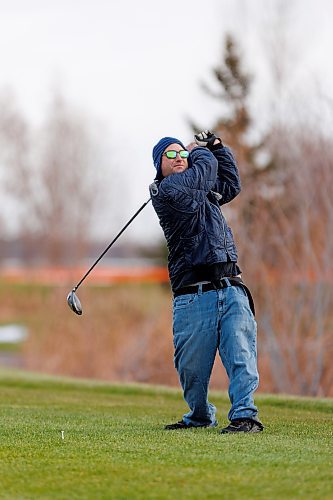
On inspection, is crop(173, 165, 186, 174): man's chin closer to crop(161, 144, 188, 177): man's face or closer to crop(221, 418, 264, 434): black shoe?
crop(161, 144, 188, 177): man's face

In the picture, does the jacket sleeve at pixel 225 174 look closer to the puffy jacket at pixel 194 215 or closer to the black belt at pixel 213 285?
the puffy jacket at pixel 194 215

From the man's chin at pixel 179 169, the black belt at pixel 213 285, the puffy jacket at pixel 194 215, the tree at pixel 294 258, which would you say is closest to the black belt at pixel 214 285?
the black belt at pixel 213 285

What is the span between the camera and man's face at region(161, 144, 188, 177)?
7.23 metres

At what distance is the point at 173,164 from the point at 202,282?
0.78 metres

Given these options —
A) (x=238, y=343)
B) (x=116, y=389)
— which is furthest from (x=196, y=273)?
(x=116, y=389)

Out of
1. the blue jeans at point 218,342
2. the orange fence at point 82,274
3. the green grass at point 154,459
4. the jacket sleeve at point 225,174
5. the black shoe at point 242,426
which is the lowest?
the green grass at point 154,459

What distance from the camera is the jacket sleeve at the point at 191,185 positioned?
23.2 feet

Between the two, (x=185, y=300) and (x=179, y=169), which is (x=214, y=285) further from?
(x=179, y=169)

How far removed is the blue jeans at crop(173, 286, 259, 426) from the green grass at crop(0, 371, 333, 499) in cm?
27

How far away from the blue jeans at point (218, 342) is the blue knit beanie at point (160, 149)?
840 millimetres

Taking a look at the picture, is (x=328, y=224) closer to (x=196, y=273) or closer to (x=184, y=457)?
(x=196, y=273)

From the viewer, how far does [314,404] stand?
10367 millimetres

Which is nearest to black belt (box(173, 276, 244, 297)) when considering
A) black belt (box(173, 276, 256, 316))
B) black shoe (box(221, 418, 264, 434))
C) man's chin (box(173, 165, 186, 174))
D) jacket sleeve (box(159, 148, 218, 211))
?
black belt (box(173, 276, 256, 316))

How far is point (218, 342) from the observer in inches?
288
